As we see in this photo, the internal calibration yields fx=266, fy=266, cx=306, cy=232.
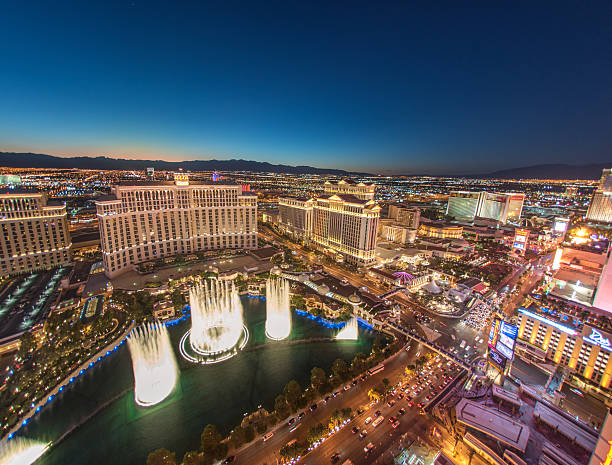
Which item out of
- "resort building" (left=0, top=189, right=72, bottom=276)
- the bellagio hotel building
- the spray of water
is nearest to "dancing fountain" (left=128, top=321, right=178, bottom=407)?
the spray of water

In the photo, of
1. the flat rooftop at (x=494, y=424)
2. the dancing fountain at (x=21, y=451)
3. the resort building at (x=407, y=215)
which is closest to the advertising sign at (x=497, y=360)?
the flat rooftop at (x=494, y=424)

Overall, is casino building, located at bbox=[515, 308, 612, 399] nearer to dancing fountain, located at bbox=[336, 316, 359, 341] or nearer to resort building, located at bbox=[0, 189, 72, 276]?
dancing fountain, located at bbox=[336, 316, 359, 341]

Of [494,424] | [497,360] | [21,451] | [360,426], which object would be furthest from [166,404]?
[497,360]

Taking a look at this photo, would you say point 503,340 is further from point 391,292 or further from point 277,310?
point 277,310

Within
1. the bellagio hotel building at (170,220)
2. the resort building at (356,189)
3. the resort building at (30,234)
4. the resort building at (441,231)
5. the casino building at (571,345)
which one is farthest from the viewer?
the resort building at (441,231)

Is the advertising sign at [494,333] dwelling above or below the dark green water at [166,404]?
above

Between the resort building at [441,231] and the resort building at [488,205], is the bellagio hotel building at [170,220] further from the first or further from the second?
the resort building at [488,205]
